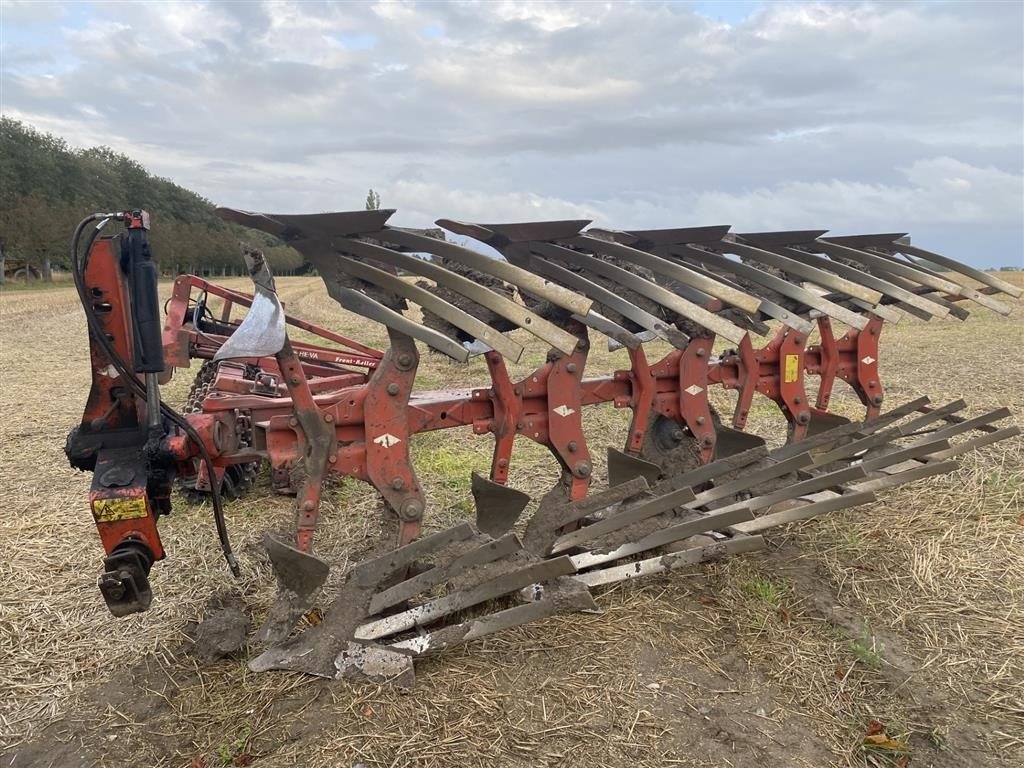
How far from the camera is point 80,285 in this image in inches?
114

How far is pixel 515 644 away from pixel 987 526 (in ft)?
11.1

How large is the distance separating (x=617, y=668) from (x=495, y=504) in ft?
3.58

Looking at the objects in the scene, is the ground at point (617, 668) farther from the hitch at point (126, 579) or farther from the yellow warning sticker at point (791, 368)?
the yellow warning sticker at point (791, 368)

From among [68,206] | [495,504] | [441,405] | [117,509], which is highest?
[68,206]

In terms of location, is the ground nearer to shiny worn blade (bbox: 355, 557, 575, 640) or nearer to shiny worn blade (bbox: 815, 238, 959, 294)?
shiny worn blade (bbox: 355, 557, 575, 640)

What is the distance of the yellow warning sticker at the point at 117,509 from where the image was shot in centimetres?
291

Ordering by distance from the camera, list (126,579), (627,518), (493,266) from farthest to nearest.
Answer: (627,518)
(493,266)
(126,579)

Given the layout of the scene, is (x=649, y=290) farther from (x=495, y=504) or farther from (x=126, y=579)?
(x=126, y=579)

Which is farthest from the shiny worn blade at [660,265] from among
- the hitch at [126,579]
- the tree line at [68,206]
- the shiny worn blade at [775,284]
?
the tree line at [68,206]

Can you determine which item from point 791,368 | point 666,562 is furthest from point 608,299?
point 791,368

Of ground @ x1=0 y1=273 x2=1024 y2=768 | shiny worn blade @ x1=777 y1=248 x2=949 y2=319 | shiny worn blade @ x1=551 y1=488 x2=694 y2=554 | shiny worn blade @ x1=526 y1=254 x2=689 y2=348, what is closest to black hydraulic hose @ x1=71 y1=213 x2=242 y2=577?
ground @ x1=0 y1=273 x2=1024 y2=768

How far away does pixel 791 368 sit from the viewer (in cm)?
512

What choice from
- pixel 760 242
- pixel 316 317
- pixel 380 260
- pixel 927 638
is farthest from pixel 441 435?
pixel 316 317

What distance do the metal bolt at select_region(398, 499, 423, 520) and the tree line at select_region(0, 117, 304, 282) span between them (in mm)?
22297
